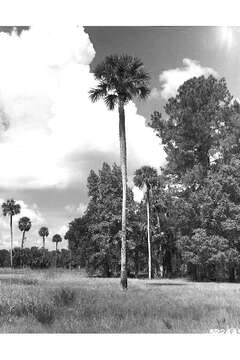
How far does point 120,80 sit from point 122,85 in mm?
236

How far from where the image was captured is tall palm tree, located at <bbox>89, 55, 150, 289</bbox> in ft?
78.2

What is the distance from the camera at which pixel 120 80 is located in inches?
954

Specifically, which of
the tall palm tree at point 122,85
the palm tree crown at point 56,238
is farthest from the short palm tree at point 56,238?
the tall palm tree at point 122,85

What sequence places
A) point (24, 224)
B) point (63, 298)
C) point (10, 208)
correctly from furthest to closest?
point (24, 224)
point (10, 208)
point (63, 298)

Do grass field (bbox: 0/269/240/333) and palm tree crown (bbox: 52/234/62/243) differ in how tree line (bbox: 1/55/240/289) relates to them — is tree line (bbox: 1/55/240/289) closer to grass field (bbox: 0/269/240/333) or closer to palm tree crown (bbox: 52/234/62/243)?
grass field (bbox: 0/269/240/333)

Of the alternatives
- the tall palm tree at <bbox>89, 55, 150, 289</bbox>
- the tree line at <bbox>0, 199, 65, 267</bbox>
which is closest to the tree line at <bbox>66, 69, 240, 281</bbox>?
the tall palm tree at <bbox>89, 55, 150, 289</bbox>

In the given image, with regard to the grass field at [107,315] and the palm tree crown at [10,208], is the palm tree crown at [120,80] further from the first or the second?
the palm tree crown at [10,208]

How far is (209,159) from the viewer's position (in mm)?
35031

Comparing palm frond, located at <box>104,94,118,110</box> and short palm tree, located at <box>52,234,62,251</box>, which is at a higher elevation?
palm frond, located at <box>104,94,118,110</box>

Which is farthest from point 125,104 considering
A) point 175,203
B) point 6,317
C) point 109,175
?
point 109,175

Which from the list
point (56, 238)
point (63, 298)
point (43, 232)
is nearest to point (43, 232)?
point (43, 232)

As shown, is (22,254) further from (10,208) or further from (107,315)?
(107,315)
